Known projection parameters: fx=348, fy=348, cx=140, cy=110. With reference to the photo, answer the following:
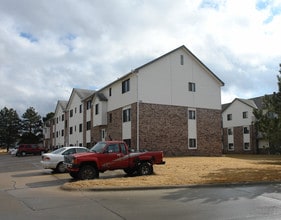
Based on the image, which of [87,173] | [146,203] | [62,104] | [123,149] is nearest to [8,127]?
[62,104]

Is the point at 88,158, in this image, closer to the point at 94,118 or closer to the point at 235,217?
the point at 235,217

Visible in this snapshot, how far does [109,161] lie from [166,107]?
64.2 feet

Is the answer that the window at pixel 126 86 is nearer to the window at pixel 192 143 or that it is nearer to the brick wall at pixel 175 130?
the brick wall at pixel 175 130

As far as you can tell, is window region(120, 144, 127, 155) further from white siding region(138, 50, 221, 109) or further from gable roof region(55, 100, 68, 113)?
gable roof region(55, 100, 68, 113)

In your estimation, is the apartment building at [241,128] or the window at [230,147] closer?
the apartment building at [241,128]

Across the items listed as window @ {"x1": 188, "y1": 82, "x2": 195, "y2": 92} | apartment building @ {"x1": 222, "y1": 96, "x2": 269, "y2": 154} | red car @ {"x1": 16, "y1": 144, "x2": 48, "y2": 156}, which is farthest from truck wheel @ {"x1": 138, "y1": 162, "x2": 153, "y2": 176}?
apartment building @ {"x1": 222, "y1": 96, "x2": 269, "y2": 154}

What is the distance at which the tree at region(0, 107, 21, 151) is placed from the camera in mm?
88625

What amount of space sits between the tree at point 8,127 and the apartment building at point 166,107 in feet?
180

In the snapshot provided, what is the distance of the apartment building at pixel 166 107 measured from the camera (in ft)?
111

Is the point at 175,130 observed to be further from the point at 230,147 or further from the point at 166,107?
the point at 230,147

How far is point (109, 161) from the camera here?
637 inches

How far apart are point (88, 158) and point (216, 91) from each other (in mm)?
26595

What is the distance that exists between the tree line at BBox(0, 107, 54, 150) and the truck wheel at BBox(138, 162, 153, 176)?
2948 inches

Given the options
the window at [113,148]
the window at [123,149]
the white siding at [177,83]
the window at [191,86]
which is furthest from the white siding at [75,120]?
the window at [113,148]
